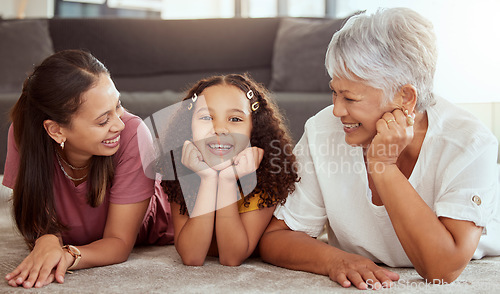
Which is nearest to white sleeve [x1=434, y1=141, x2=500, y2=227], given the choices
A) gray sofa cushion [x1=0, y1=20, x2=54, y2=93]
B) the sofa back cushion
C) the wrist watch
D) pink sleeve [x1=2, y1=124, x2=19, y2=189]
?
the wrist watch

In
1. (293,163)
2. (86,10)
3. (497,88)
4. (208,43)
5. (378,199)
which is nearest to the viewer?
(378,199)

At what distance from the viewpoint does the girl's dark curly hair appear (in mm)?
1360

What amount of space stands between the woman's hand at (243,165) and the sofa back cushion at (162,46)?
188cm

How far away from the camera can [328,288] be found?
1094 millimetres

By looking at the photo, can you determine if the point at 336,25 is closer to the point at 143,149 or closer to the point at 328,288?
the point at 143,149

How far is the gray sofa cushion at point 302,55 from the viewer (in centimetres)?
262

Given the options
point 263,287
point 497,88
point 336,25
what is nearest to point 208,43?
point 336,25

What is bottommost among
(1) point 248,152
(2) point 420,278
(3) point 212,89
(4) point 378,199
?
(2) point 420,278

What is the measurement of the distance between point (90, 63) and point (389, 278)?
2.97 ft

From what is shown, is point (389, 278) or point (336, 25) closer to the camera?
point (389, 278)

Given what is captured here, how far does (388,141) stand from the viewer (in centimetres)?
114

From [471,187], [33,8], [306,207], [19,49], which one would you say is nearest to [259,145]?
[306,207]

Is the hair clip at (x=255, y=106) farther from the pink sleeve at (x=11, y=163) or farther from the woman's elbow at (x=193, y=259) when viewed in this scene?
the pink sleeve at (x=11, y=163)

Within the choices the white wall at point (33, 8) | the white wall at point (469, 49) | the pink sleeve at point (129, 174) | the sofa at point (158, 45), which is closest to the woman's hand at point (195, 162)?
the pink sleeve at point (129, 174)
